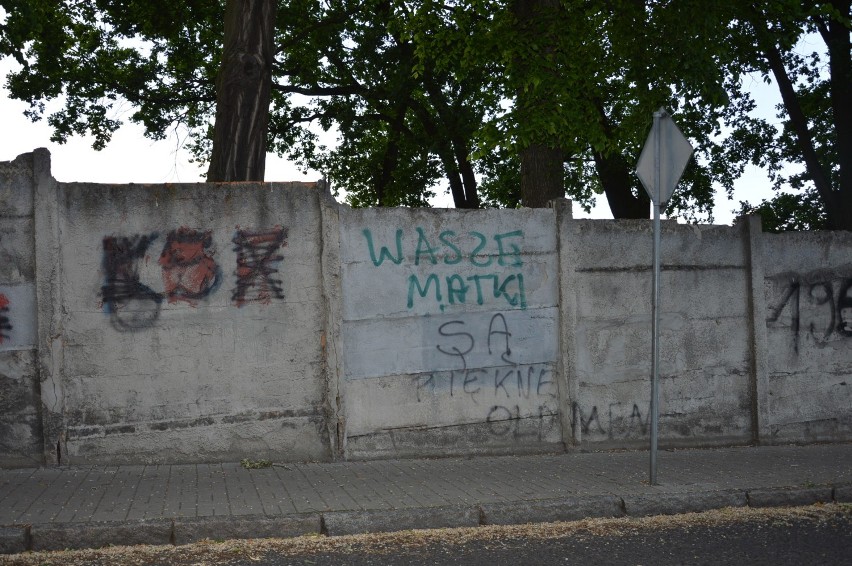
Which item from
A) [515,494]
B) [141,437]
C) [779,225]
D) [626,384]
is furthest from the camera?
[779,225]

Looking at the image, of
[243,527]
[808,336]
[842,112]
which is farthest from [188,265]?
[842,112]

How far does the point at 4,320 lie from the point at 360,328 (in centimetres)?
316

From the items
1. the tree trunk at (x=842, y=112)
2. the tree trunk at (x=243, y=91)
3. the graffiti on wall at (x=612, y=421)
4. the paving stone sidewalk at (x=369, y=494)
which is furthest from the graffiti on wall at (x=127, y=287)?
the tree trunk at (x=842, y=112)

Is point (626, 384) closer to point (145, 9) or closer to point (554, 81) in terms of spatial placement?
point (554, 81)

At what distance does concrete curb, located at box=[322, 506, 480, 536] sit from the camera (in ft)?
20.6

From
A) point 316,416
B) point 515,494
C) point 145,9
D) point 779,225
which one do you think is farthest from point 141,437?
point 779,225

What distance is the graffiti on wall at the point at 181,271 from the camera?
8039mm

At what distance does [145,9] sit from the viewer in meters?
15.9

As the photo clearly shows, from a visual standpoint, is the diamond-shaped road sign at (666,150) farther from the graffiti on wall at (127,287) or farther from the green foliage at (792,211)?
the green foliage at (792,211)

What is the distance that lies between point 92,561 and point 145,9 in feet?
41.6

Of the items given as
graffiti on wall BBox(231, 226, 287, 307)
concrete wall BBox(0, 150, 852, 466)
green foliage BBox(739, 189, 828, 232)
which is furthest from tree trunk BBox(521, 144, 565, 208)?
green foliage BBox(739, 189, 828, 232)

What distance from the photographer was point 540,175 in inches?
533

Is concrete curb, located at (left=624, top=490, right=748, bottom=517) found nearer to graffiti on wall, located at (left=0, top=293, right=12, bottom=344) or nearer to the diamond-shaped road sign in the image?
the diamond-shaped road sign

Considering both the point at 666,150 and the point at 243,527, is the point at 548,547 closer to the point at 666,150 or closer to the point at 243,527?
the point at 243,527
